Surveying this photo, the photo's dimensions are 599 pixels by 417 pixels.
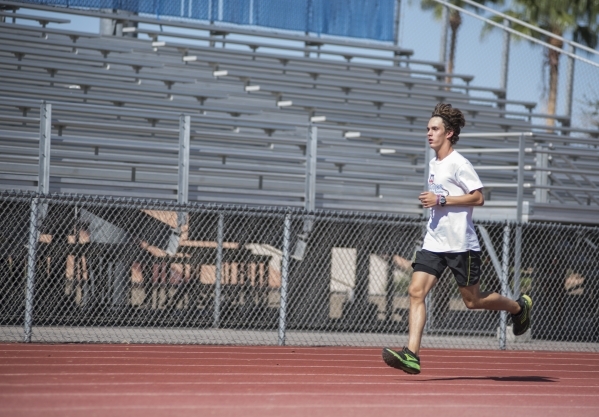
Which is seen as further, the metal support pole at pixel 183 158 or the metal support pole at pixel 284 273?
the metal support pole at pixel 183 158

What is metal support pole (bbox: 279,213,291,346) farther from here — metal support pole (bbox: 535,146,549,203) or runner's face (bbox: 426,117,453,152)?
metal support pole (bbox: 535,146,549,203)

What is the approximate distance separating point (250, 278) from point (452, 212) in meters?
6.14

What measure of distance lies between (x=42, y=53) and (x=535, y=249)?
801 cm

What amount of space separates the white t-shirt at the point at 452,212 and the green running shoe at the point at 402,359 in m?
0.85

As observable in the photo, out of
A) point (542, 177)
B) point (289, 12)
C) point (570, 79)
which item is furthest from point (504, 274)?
point (289, 12)

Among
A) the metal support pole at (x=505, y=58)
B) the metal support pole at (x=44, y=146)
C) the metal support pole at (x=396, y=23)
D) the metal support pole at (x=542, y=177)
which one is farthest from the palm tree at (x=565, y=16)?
the metal support pole at (x=44, y=146)

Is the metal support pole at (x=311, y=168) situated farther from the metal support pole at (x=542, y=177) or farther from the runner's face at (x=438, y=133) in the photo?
the runner's face at (x=438, y=133)

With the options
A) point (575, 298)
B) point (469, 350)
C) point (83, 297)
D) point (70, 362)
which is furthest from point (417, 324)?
point (575, 298)

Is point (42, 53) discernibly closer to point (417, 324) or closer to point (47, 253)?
point (47, 253)

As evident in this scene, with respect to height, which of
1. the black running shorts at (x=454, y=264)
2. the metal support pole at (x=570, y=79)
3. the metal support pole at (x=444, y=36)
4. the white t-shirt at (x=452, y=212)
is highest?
the metal support pole at (x=444, y=36)

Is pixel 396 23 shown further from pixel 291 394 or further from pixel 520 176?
pixel 291 394

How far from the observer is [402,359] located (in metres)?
7.04

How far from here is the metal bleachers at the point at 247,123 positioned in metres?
13.0

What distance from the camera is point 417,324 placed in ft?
23.9
